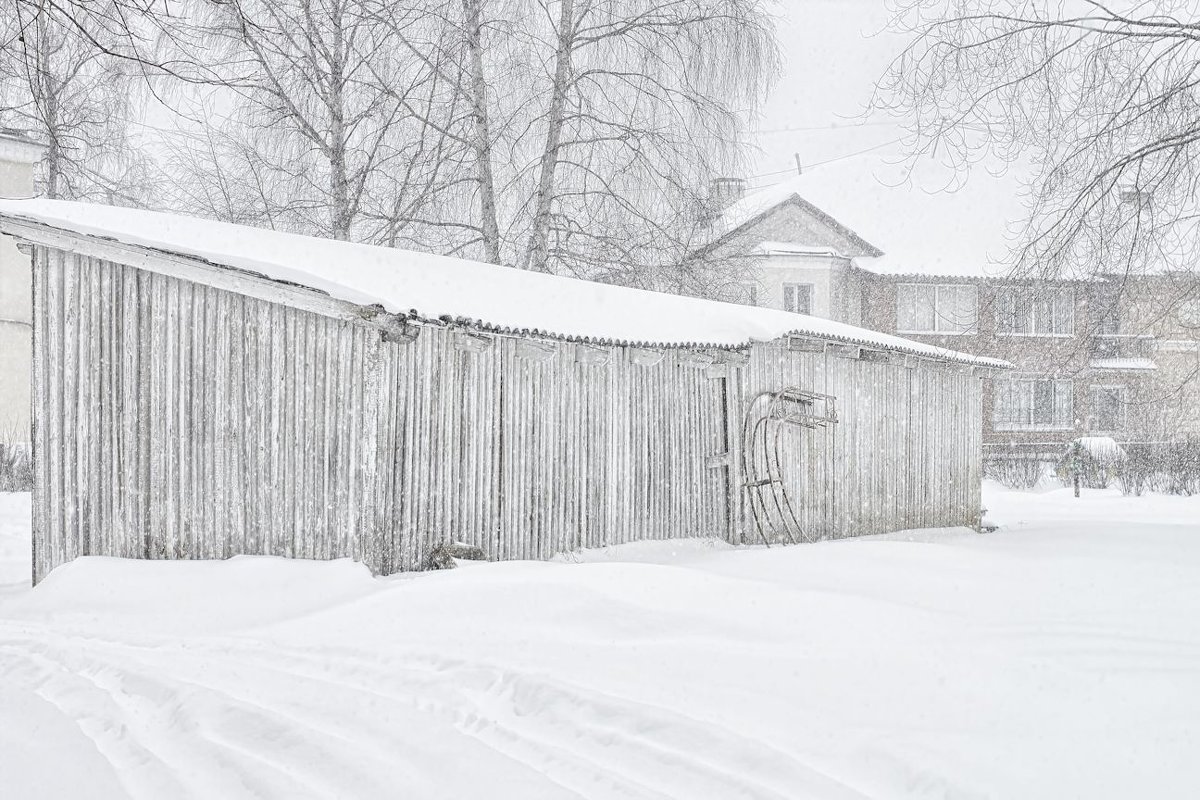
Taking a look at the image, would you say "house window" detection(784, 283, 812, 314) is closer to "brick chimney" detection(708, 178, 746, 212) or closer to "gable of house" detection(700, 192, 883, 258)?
"gable of house" detection(700, 192, 883, 258)

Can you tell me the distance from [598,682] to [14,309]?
20.4 meters

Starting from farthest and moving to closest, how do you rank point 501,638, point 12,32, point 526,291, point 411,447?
point 526,291 < point 411,447 < point 12,32 < point 501,638

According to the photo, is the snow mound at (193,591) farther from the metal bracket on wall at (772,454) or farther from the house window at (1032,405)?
the house window at (1032,405)

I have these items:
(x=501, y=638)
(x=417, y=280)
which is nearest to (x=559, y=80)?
(x=417, y=280)

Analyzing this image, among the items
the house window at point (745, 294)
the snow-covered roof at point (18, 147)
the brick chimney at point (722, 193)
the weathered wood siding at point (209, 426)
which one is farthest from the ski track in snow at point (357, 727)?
the snow-covered roof at point (18, 147)

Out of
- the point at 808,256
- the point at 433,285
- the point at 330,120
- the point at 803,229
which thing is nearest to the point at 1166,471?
the point at 808,256

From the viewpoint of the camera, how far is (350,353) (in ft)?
26.6

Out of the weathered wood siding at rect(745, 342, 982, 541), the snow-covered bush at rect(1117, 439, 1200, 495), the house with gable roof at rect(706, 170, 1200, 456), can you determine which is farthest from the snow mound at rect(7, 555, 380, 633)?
the house with gable roof at rect(706, 170, 1200, 456)

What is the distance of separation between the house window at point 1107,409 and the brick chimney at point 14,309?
28209mm

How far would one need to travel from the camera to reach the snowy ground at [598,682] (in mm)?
3832

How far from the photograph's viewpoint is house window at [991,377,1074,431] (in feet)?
92.1

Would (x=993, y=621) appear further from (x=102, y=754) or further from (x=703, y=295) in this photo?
(x=703, y=295)

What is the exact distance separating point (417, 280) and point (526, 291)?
155 centimetres

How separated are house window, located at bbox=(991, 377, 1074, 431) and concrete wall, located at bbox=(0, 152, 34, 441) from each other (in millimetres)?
24775
